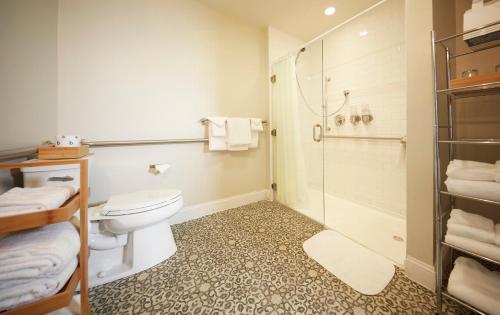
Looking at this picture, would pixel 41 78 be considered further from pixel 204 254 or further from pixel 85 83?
pixel 204 254

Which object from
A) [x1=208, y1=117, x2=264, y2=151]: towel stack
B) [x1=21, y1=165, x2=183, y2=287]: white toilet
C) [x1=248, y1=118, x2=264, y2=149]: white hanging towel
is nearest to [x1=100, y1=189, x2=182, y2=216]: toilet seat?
[x1=21, y1=165, x2=183, y2=287]: white toilet

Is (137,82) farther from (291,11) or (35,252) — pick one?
(291,11)

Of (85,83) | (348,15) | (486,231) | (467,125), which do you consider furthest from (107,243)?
(348,15)

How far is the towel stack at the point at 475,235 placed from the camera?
2.35ft

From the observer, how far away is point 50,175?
102cm

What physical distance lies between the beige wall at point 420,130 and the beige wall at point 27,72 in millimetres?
2188

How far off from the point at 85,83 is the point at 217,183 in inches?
54.6

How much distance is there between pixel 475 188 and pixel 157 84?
7.01ft

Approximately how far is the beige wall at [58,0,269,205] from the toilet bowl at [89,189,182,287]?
1.51 feet

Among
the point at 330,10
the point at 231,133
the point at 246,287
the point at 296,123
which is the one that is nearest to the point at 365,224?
the point at 296,123

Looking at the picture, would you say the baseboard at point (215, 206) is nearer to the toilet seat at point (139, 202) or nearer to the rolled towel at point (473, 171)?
the toilet seat at point (139, 202)

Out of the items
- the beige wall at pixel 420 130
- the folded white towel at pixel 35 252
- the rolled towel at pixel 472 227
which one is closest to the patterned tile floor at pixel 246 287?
the beige wall at pixel 420 130

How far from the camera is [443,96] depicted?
40.9 inches

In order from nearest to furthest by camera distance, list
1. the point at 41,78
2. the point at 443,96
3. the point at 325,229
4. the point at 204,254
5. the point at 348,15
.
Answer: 1. the point at 443,96
2. the point at 41,78
3. the point at 204,254
4. the point at 325,229
5. the point at 348,15
